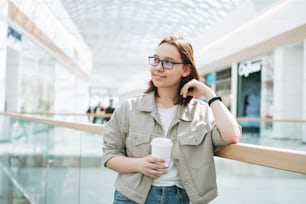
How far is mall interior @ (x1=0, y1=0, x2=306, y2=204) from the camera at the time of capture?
2146 mm

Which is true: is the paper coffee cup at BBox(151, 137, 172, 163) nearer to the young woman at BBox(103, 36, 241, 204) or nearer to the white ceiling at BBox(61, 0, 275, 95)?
the young woman at BBox(103, 36, 241, 204)

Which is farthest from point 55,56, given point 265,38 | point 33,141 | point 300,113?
point 33,141

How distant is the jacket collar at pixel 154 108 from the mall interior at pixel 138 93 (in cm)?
18

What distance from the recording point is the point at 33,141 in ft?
20.3

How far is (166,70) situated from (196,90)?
20 cm

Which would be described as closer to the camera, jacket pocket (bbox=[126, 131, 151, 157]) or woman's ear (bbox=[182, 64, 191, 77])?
jacket pocket (bbox=[126, 131, 151, 157])

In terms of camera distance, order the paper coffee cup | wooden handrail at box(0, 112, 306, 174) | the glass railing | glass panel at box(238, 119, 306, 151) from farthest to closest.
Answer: glass panel at box(238, 119, 306, 151), the glass railing, the paper coffee cup, wooden handrail at box(0, 112, 306, 174)

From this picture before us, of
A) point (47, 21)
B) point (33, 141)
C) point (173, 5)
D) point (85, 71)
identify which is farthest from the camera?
point (85, 71)

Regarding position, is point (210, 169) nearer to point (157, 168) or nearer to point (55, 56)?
point (157, 168)

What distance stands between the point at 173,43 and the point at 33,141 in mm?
4642

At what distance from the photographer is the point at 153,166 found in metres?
1.86

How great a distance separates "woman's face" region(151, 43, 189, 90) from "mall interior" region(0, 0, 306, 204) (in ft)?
0.34

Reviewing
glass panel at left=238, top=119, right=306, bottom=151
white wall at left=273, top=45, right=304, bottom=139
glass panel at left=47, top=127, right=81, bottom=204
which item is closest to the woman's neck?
glass panel at left=47, top=127, right=81, bottom=204

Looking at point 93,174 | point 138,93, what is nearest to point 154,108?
point 93,174
